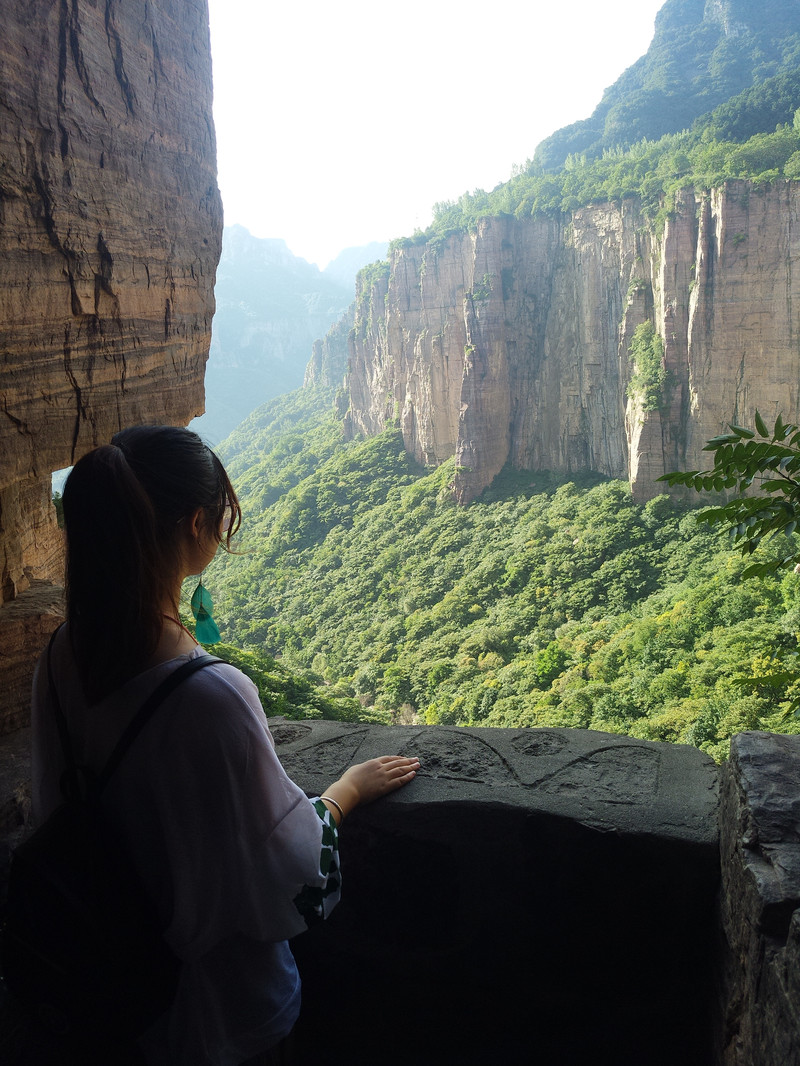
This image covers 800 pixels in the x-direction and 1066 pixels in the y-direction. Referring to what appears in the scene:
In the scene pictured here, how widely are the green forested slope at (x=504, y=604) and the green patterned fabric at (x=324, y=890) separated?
3.47 meters

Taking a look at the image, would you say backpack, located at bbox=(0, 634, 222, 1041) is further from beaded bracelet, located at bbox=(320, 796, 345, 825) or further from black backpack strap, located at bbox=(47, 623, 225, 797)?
beaded bracelet, located at bbox=(320, 796, 345, 825)

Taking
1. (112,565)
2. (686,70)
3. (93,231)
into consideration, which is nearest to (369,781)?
(112,565)

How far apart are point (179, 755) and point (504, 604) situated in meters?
21.2

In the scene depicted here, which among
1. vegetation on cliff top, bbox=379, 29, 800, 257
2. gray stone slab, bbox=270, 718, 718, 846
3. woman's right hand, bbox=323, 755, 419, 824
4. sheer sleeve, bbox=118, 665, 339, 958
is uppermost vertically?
vegetation on cliff top, bbox=379, 29, 800, 257

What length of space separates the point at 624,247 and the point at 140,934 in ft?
95.0

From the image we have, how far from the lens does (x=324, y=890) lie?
121 centimetres

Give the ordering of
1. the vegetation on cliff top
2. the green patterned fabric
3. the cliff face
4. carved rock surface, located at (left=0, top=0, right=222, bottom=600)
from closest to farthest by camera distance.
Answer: the green patterned fabric
carved rock surface, located at (left=0, top=0, right=222, bottom=600)
the cliff face
the vegetation on cliff top

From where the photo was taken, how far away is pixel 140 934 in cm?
102

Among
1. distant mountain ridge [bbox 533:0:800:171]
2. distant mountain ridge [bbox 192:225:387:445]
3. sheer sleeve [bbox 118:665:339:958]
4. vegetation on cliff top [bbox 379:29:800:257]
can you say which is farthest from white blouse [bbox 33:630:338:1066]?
distant mountain ridge [bbox 192:225:387:445]

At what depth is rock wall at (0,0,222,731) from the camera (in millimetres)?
2703

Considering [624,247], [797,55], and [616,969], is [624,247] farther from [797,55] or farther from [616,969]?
[616,969]

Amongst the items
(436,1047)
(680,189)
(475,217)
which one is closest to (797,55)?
(475,217)

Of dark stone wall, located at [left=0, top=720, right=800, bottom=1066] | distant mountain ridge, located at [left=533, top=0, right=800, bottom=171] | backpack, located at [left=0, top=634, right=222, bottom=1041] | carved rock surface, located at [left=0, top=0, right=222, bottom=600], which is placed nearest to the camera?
backpack, located at [left=0, top=634, right=222, bottom=1041]

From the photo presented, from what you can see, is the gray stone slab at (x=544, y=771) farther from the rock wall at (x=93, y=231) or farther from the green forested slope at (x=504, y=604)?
the green forested slope at (x=504, y=604)
